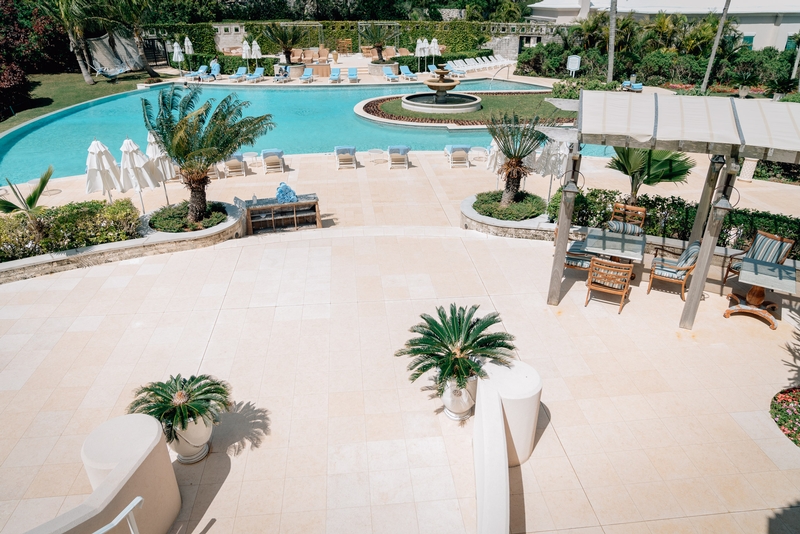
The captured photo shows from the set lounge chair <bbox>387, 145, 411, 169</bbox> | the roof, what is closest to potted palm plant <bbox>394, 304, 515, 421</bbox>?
the roof

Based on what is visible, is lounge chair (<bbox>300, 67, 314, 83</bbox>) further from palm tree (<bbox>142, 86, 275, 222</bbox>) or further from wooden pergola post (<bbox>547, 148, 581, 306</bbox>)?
wooden pergola post (<bbox>547, 148, 581, 306</bbox>)

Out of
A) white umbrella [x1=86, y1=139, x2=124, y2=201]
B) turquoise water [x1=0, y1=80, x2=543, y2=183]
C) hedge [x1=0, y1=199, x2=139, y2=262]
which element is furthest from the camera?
turquoise water [x1=0, y1=80, x2=543, y2=183]

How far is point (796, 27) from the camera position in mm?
38375

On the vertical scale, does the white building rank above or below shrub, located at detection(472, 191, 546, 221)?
above

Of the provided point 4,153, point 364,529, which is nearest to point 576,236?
point 364,529

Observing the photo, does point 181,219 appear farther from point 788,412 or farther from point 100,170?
point 788,412

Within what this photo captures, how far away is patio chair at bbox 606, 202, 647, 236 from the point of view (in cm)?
1048

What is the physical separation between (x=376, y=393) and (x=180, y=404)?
2.64 m

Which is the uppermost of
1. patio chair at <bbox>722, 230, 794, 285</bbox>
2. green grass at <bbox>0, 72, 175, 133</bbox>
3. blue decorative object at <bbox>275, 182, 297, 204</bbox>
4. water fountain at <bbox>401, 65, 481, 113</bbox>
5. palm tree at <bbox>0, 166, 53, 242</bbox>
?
green grass at <bbox>0, 72, 175, 133</bbox>

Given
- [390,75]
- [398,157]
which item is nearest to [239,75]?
[390,75]

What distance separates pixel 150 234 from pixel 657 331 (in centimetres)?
1047

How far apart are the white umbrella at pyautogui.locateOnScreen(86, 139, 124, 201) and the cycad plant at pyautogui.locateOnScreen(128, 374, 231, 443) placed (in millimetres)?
7672

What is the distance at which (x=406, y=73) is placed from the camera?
35.0 meters

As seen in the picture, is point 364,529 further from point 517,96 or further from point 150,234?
point 517,96
